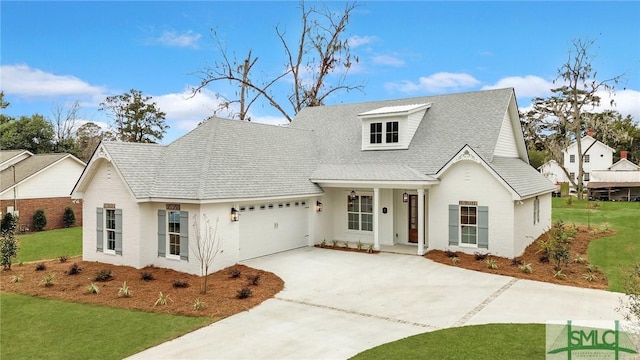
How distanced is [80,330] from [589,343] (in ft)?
33.2

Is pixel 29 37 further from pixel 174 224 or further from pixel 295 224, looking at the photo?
pixel 295 224

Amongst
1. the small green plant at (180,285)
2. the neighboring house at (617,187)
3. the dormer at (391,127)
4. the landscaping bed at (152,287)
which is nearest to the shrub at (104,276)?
the landscaping bed at (152,287)

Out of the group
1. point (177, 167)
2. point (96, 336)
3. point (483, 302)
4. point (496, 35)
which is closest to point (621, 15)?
point (496, 35)

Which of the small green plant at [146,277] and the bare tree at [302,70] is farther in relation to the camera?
the bare tree at [302,70]

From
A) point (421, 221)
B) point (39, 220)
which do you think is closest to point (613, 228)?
point (421, 221)

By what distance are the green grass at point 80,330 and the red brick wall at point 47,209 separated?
19599mm

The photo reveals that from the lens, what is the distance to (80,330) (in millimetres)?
8992

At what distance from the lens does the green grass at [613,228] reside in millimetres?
14570

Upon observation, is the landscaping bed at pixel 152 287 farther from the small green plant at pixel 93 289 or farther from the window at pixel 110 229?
the window at pixel 110 229

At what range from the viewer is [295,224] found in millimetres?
17281

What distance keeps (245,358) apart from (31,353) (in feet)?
14.2

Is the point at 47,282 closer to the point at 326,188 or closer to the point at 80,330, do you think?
the point at 80,330

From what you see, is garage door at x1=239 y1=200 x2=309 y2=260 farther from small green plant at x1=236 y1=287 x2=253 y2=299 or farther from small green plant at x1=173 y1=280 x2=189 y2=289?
small green plant at x1=236 y1=287 x2=253 y2=299

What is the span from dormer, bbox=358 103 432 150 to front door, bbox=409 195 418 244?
2.55 m
